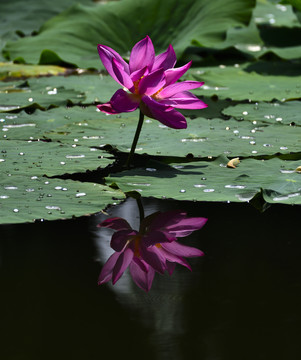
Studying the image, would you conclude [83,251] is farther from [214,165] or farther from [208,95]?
[208,95]

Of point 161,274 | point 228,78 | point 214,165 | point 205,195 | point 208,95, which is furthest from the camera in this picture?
point 228,78

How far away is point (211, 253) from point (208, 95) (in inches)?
60.0

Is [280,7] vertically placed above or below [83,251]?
above

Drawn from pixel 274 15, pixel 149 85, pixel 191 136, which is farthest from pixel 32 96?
pixel 274 15

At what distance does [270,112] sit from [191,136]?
0.44 metres

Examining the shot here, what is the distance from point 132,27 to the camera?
3.78 m

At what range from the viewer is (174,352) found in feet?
3.07

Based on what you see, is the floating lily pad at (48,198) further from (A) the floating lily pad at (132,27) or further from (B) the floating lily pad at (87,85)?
(A) the floating lily pad at (132,27)

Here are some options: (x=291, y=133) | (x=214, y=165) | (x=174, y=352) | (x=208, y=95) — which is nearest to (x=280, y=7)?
(x=208, y=95)

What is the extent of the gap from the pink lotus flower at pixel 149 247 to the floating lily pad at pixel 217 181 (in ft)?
0.29

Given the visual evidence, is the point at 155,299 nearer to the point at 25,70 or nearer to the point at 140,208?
the point at 140,208

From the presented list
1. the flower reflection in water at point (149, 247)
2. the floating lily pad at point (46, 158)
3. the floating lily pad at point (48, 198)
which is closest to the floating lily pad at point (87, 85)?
the floating lily pad at point (46, 158)

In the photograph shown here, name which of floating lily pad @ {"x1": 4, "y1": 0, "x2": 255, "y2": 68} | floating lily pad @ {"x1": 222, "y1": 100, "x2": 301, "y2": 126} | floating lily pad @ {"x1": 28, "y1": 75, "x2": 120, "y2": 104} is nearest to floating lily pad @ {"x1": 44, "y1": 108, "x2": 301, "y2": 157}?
floating lily pad @ {"x1": 222, "y1": 100, "x2": 301, "y2": 126}

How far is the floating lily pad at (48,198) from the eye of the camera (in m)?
1.44
